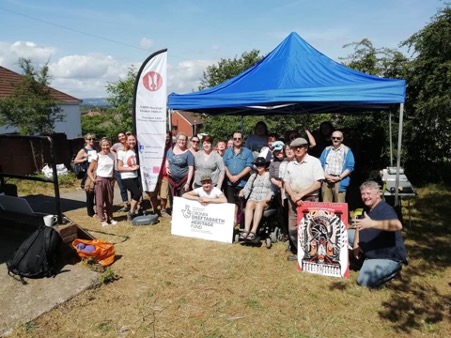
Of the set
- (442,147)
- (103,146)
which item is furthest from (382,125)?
(103,146)

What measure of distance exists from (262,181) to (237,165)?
68 cm

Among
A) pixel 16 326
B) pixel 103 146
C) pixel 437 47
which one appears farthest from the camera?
pixel 437 47

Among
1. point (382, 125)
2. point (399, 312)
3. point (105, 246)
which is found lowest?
point (399, 312)

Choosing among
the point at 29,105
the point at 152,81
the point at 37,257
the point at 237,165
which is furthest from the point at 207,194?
the point at 29,105

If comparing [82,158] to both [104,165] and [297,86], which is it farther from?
[297,86]

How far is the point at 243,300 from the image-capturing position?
12.4 feet

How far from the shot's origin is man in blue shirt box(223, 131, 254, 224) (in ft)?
19.3

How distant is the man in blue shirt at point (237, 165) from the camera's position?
5.88 m

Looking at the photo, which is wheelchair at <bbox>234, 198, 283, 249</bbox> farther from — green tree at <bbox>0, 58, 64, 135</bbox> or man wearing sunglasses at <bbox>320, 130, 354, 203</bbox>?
green tree at <bbox>0, 58, 64, 135</bbox>

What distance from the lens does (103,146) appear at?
241 inches

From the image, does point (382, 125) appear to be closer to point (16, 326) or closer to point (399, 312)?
point (399, 312)

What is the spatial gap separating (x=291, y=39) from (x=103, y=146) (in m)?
3.96

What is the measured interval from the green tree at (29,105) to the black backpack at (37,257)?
495 inches

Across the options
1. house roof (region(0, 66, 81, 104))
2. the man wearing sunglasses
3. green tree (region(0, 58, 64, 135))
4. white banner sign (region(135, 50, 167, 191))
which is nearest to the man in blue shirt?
the man wearing sunglasses
